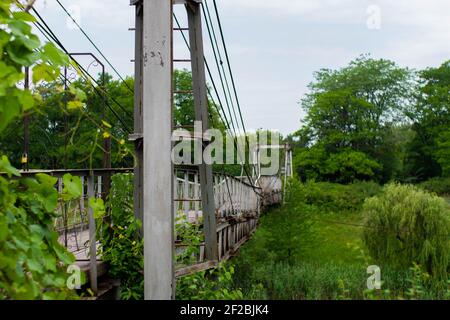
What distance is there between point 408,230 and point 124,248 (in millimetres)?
14999

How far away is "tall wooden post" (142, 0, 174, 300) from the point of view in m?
3.29

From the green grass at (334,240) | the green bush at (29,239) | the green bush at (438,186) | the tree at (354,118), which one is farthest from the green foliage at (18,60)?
the tree at (354,118)

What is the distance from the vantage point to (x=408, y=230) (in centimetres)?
1770

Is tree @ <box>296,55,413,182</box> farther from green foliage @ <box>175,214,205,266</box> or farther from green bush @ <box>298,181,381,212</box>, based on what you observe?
green foliage @ <box>175,214,205,266</box>

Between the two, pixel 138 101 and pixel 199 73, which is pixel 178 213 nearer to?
pixel 138 101

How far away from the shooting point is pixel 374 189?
1415 inches

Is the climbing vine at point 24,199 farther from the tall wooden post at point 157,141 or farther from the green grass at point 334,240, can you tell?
the green grass at point 334,240

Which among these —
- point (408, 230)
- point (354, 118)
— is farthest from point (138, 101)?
point (354, 118)

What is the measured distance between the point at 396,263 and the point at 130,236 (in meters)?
14.1

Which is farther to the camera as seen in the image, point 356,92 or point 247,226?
point 356,92

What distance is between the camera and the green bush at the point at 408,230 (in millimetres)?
16859
